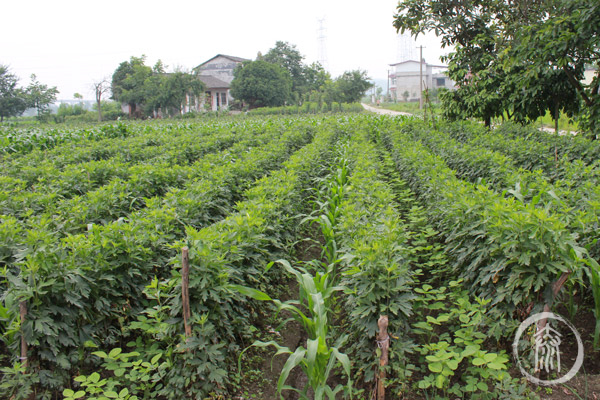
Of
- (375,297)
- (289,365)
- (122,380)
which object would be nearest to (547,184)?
(375,297)

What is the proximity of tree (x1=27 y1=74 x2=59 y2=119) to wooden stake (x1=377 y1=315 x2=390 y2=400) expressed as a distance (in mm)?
59277

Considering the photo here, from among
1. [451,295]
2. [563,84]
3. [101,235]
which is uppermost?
[563,84]

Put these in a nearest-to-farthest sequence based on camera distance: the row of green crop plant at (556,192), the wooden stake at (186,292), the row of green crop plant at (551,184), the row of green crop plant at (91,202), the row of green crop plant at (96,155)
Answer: the wooden stake at (186,292), the row of green crop plant at (556,192), the row of green crop plant at (551,184), the row of green crop plant at (91,202), the row of green crop plant at (96,155)

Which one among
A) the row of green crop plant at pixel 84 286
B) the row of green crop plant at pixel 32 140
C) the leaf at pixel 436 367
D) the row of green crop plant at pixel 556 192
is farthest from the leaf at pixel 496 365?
the row of green crop plant at pixel 32 140

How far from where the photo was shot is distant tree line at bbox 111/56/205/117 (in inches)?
1614

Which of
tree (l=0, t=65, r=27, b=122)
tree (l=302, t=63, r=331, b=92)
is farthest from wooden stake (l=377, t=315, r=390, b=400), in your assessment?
tree (l=302, t=63, r=331, b=92)

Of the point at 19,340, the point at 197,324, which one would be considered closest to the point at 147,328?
the point at 197,324

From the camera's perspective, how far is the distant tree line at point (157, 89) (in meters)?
41.0

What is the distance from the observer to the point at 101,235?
11.8 feet

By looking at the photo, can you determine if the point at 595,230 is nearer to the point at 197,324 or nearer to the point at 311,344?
the point at 311,344

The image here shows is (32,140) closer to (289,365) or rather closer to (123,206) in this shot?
(123,206)

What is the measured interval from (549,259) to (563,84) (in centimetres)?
1193

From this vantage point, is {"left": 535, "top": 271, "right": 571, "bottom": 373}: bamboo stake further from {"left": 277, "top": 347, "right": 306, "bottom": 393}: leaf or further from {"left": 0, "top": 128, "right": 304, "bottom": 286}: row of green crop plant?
{"left": 0, "top": 128, "right": 304, "bottom": 286}: row of green crop plant

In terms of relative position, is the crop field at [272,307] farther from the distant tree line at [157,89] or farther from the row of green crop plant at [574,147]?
the distant tree line at [157,89]
